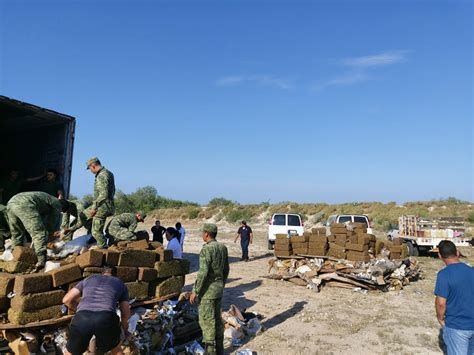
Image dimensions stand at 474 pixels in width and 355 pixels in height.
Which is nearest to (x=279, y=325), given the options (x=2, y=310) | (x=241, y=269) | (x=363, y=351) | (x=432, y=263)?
(x=363, y=351)

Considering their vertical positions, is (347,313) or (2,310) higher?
(2,310)

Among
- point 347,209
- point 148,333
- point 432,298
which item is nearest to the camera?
point 148,333

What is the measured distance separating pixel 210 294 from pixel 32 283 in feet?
7.21

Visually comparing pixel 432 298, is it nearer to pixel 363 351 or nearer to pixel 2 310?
pixel 363 351

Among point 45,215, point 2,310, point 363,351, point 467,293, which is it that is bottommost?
point 363,351

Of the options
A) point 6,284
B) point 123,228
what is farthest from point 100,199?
point 6,284

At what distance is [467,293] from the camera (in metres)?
4.01

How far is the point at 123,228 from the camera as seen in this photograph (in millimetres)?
7840

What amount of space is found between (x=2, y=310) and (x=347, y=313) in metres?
6.20

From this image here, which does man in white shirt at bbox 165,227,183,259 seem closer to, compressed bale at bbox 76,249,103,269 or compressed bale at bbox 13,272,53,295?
compressed bale at bbox 76,249,103,269

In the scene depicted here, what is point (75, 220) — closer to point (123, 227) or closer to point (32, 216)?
point (123, 227)

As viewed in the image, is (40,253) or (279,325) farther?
(279,325)

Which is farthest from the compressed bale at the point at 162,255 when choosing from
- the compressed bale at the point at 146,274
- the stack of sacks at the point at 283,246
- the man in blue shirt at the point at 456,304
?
the stack of sacks at the point at 283,246

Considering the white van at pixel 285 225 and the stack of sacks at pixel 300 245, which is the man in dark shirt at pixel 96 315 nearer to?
the stack of sacks at pixel 300 245
